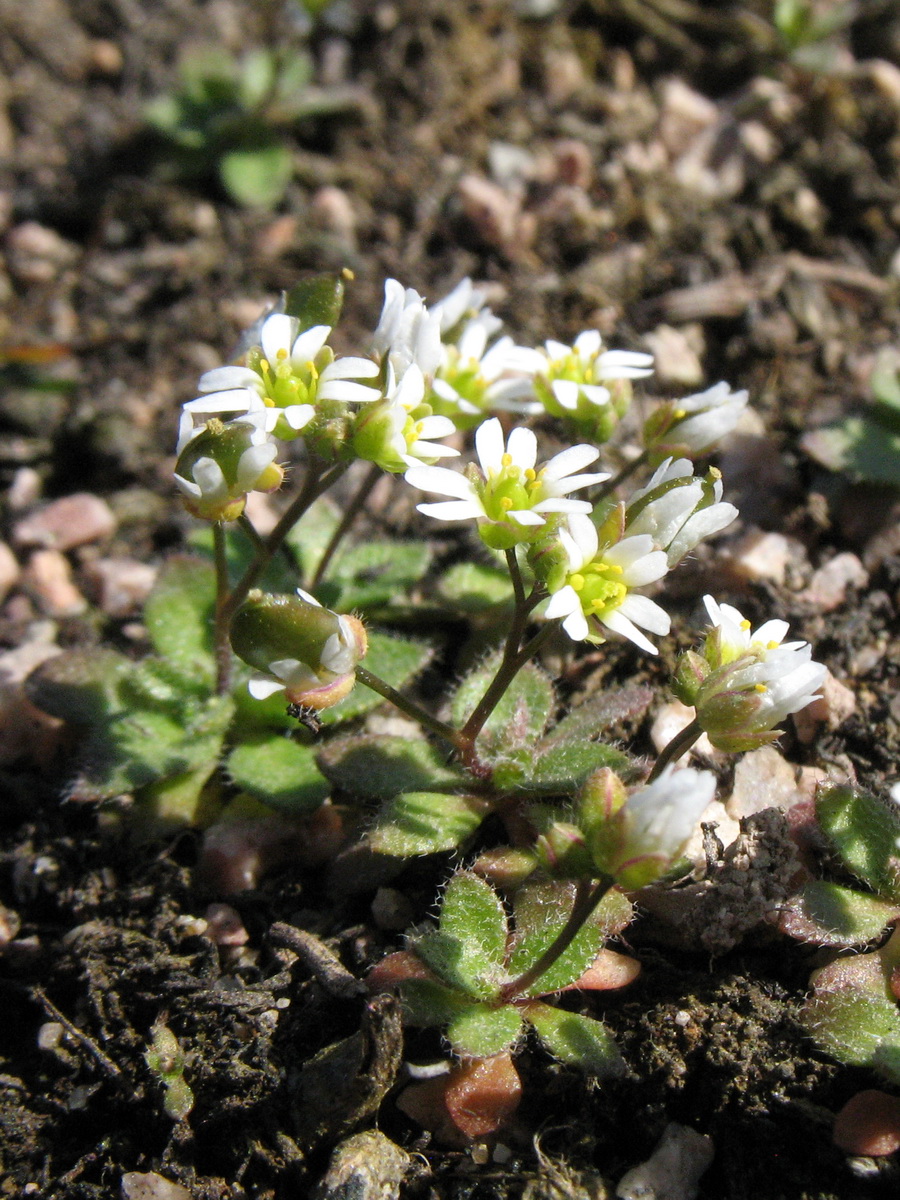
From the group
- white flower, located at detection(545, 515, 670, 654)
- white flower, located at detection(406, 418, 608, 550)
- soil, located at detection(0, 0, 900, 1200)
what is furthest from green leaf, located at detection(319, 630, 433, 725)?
white flower, located at detection(545, 515, 670, 654)

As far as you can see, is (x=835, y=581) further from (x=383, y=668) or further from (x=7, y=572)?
(x=7, y=572)

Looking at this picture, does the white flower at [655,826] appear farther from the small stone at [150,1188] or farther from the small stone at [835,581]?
the small stone at [835,581]

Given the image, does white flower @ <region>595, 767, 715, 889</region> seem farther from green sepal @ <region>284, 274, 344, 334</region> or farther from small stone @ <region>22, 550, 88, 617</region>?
small stone @ <region>22, 550, 88, 617</region>

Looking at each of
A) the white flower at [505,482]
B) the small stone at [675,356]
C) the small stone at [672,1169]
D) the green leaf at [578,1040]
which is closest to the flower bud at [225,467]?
the white flower at [505,482]

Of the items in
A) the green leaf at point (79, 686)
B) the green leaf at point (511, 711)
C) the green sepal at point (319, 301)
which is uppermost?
the green sepal at point (319, 301)

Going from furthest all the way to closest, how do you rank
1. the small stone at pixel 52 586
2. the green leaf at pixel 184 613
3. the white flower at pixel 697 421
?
1. the small stone at pixel 52 586
2. the green leaf at pixel 184 613
3. the white flower at pixel 697 421

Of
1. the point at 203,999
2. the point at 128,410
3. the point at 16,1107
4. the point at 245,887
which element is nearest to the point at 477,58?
the point at 128,410
